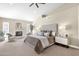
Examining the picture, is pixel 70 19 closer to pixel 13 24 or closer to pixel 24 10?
pixel 24 10

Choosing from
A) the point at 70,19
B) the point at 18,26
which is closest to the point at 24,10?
the point at 18,26

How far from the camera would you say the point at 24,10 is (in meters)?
1.81

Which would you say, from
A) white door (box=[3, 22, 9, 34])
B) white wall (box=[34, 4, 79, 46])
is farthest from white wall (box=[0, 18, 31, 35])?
white wall (box=[34, 4, 79, 46])

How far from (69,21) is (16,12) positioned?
62.9 inches

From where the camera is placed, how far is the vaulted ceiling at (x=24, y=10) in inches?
67.6

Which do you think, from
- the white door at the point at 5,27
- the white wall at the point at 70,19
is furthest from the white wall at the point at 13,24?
the white wall at the point at 70,19

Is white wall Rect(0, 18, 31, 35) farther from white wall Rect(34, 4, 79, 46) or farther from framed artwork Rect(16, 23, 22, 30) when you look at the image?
white wall Rect(34, 4, 79, 46)

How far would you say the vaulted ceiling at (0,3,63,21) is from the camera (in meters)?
1.72

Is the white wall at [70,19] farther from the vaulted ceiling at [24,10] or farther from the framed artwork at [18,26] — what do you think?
the framed artwork at [18,26]

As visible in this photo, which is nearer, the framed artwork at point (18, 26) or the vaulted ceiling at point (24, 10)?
the vaulted ceiling at point (24, 10)

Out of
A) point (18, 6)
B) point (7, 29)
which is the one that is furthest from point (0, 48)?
point (18, 6)

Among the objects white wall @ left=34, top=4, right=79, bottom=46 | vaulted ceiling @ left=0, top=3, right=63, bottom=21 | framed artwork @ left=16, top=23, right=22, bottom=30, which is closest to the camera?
vaulted ceiling @ left=0, top=3, right=63, bottom=21

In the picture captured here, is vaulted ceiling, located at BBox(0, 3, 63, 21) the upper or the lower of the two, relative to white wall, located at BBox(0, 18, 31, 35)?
upper

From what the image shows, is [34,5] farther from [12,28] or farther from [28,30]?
[12,28]
